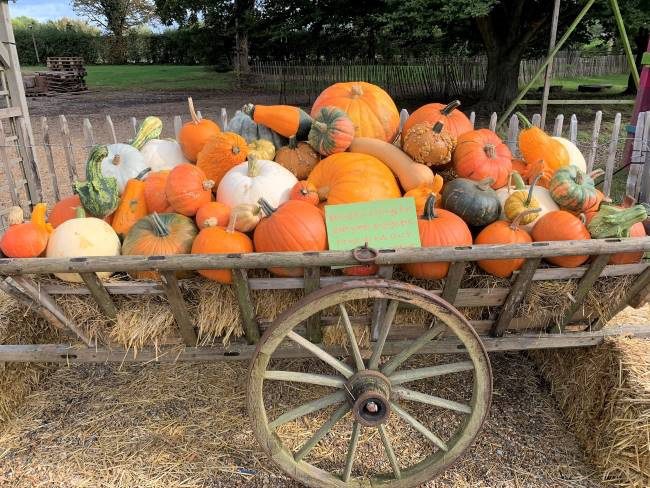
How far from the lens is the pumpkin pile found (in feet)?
6.31

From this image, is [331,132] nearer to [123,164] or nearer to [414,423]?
[123,164]

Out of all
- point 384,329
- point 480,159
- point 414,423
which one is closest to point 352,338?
point 384,329

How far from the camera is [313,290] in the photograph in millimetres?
1841

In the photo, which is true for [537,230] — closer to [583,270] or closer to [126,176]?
[583,270]

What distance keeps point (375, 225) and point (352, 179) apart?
1.22ft

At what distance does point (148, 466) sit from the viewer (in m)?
2.29

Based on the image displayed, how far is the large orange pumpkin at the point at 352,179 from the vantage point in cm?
210

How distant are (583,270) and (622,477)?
3.37 feet

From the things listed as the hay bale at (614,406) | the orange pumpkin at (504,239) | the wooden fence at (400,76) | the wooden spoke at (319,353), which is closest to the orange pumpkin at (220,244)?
the wooden spoke at (319,353)

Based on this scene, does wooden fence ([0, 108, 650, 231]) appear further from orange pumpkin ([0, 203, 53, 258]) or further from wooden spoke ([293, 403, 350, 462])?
wooden spoke ([293, 403, 350, 462])

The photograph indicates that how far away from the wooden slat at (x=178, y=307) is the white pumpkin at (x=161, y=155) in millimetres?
1129

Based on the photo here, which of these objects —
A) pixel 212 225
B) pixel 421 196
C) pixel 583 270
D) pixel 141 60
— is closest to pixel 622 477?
pixel 583 270

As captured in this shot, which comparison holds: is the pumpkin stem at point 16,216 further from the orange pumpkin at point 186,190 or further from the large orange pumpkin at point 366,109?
the large orange pumpkin at point 366,109

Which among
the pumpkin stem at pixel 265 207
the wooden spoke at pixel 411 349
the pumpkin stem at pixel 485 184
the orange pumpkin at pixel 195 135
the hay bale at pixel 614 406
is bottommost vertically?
the hay bale at pixel 614 406
